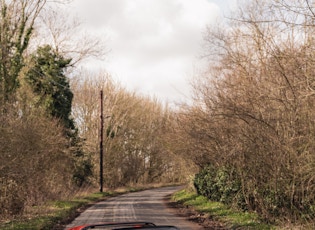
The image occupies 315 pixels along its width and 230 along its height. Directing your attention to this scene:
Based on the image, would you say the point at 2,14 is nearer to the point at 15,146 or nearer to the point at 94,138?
the point at 15,146

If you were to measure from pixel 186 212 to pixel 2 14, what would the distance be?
50.1ft

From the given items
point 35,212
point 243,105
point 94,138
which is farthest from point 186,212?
point 94,138

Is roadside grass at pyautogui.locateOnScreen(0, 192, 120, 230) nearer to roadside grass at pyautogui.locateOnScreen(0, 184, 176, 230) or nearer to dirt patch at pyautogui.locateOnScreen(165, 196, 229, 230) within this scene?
roadside grass at pyautogui.locateOnScreen(0, 184, 176, 230)

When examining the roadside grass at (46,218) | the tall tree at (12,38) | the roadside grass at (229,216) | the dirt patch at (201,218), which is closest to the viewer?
the roadside grass at (229,216)

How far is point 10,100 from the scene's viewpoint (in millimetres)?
23797

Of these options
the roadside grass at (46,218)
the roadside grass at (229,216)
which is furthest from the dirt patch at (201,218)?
the roadside grass at (46,218)

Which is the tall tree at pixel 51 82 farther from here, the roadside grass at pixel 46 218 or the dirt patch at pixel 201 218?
the dirt patch at pixel 201 218

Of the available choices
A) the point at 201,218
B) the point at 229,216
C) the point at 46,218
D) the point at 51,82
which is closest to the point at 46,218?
the point at 46,218

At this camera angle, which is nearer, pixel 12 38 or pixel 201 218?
pixel 201 218

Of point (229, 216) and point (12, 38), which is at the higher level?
point (12, 38)

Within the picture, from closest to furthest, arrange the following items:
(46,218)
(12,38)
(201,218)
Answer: (46,218) < (201,218) < (12,38)

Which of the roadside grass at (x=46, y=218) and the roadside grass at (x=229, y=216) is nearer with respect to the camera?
the roadside grass at (x=229, y=216)

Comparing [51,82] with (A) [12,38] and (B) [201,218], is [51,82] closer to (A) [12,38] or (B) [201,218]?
(A) [12,38]

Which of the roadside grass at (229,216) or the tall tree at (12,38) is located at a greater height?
the tall tree at (12,38)
